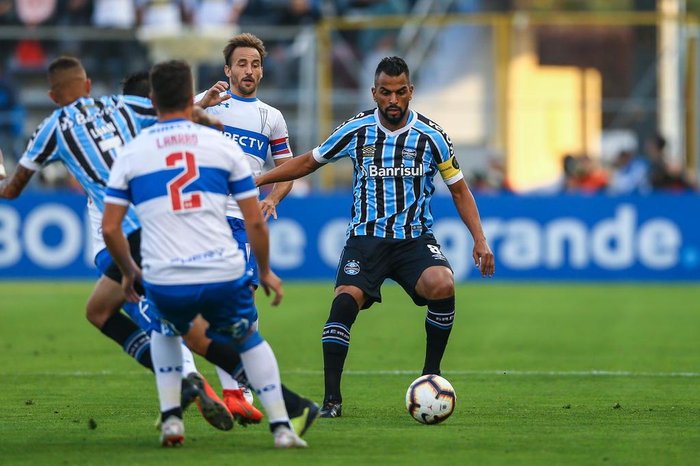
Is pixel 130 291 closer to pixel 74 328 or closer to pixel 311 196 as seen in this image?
pixel 74 328

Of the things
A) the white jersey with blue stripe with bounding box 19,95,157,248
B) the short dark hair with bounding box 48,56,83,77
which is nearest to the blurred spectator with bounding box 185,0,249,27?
the short dark hair with bounding box 48,56,83,77

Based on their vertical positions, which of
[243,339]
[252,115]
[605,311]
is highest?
[252,115]

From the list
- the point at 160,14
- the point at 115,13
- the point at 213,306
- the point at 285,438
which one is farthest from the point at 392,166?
the point at 115,13

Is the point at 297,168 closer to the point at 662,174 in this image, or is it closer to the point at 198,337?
the point at 198,337

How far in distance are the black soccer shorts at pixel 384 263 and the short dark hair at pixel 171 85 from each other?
226cm

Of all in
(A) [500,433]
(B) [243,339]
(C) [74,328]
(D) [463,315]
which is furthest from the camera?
(D) [463,315]

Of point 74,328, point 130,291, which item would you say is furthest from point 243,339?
point 74,328

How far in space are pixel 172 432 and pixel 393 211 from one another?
97.0 inches

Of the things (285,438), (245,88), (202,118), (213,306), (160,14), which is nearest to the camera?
(213,306)

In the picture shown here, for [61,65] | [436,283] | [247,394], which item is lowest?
[247,394]

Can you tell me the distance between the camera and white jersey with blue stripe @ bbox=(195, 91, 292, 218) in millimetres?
9242

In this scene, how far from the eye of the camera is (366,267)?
8.90 metres

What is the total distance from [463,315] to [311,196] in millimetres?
5652

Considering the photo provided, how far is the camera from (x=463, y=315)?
16938 mm
